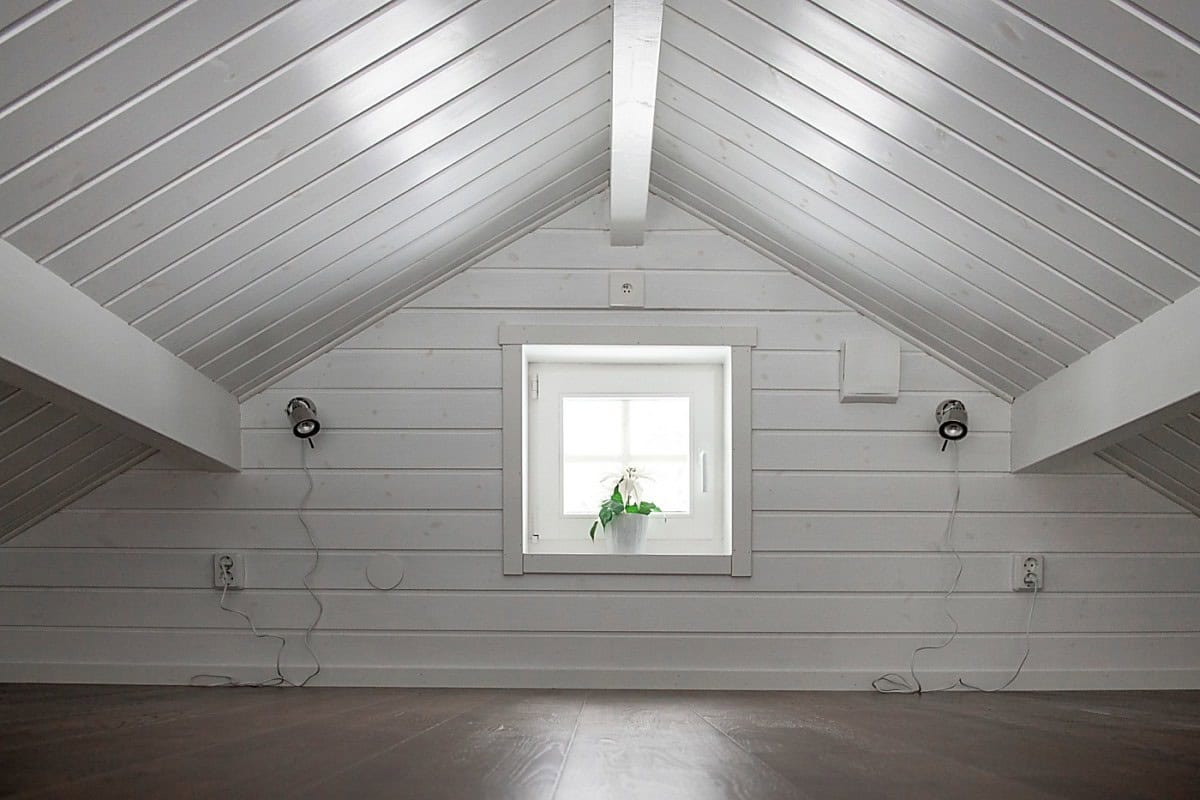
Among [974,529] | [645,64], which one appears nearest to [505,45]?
[645,64]

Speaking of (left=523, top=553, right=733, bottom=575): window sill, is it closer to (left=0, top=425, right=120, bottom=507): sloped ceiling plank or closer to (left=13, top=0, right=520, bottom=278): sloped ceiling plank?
(left=0, top=425, right=120, bottom=507): sloped ceiling plank

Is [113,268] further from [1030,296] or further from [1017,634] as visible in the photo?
[1017,634]

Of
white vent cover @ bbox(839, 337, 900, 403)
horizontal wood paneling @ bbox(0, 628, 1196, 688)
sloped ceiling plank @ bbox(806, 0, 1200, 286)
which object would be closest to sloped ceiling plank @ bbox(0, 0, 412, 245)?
sloped ceiling plank @ bbox(806, 0, 1200, 286)

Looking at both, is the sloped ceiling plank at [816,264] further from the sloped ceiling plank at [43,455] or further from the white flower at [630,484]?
the sloped ceiling plank at [43,455]

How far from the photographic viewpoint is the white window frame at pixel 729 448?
3689mm

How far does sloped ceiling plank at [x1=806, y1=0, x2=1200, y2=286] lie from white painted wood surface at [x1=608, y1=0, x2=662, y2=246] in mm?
357

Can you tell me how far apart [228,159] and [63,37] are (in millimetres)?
566

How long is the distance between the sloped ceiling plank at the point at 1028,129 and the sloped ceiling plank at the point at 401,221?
0.97 meters

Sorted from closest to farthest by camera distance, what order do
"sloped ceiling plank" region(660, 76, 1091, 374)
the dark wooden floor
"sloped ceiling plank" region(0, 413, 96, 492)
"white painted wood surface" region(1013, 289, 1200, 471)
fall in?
1. the dark wooden floor
2. "white painted wood surface" region(1013, 289, 1200, 471)
3. "sloped ceiling plank" region(660, 76, 1091, 374)
4. "sloped ceiling plank" region(0, 413, 96, 492)

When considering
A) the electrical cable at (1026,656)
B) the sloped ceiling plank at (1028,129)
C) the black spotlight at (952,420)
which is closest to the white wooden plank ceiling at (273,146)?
the sloped ceiling plank at (1028,129)

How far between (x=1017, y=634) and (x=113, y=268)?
279 cm

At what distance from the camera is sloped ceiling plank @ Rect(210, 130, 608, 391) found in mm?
3195

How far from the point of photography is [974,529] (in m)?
3.69

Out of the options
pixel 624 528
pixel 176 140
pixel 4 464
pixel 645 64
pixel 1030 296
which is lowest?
pixel 624 528
